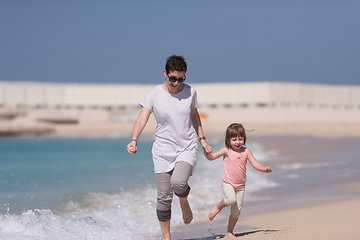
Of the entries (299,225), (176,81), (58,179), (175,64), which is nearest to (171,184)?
(176,81)

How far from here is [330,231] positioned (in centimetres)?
490

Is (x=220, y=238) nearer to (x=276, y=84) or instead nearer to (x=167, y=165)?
(x=167, y=165)

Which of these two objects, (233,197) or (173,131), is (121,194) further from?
(173,131)

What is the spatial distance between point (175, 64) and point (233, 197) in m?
1.24

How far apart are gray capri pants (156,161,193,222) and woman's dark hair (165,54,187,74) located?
2.51 feet

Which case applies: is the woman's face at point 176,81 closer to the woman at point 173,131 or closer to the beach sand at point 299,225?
the woman at point 173,131

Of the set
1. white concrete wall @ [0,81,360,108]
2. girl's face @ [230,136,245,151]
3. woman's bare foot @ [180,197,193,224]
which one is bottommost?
white concrete wall @ [0,81,360,108]

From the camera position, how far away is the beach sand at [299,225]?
488cm

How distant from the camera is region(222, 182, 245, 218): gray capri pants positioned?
504 centimetres

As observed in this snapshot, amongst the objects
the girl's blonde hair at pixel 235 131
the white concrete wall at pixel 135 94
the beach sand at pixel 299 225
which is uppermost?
the girl's blonde hair at pixel 235 131

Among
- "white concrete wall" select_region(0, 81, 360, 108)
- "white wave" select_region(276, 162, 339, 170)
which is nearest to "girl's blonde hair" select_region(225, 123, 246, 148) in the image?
"white wave" select_region(276, 162, 339, 170)

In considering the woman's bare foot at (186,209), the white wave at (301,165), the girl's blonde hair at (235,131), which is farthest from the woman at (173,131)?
the white wave at (301,165)

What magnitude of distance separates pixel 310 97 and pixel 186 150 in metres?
55.8

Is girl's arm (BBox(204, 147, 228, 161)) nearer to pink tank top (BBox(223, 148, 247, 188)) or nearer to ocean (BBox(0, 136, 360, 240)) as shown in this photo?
pink tank top (BBox(223, 148, 247, 188))
